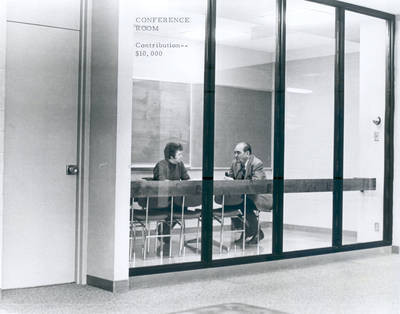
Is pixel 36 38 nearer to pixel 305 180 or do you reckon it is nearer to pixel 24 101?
pixel 24 101

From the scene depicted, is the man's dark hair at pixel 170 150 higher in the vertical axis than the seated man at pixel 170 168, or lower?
higher

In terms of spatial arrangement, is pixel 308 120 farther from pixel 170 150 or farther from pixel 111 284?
pixel 111 284

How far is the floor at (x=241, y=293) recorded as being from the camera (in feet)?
14.4

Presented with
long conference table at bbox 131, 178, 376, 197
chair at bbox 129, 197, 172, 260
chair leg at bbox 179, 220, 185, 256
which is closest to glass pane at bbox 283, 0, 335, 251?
long conference table at bbox 131, 178, 376, 197

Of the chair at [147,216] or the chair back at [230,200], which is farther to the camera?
the chair back at [230,200]

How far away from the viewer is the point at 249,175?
6000 millimetres

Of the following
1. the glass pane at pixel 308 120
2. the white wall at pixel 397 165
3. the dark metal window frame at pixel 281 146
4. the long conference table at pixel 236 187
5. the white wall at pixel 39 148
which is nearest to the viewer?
the white wall at pixel 39 148

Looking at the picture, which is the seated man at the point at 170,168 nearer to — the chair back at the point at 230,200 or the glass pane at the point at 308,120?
the chair back at the point at 230,200

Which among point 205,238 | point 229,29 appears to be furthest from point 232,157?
point 229,29

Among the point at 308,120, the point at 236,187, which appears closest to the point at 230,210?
the point at 236,187

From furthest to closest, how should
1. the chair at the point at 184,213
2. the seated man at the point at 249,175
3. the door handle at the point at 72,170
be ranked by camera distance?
the seated man at the point at 249,175 < the chair at the point at 184,213 < the door handle at the point at 72,170

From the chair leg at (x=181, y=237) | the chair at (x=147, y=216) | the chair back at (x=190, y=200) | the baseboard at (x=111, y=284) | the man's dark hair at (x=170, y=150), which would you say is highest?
the man's dark hair at (x=170, y=150)

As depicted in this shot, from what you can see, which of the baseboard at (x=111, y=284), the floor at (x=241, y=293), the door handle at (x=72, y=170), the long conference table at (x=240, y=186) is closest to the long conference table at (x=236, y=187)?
the long conference table at (x=240, y=186)

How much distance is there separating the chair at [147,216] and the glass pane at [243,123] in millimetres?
584
